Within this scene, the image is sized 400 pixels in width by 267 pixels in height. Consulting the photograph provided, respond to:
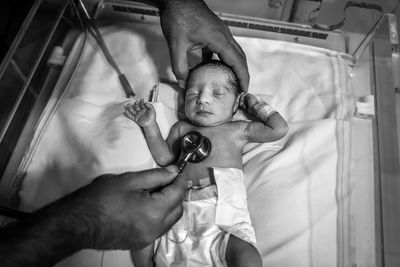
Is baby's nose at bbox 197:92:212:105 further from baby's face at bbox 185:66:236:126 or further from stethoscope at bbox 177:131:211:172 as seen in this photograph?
stethoscope at bbox 177:131:211:172

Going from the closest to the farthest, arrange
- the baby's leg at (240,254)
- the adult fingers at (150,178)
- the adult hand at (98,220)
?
the adult hand at (98,220)
the adult fingers at (150,178)
the baby's leg at (240,254)

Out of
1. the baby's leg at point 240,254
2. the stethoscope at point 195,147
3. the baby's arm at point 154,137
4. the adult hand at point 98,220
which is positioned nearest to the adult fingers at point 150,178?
the adult hand at point 98,220

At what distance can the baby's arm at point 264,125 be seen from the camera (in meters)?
1.34

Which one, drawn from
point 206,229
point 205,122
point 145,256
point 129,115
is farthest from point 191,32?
point 145,256

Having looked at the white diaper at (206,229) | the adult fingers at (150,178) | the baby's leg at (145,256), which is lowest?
the baby's leg at (145,256)

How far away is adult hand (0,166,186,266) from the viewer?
66cm

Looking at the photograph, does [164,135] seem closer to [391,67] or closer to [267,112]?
[267,112]

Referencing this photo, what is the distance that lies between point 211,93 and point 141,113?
32 centimetres

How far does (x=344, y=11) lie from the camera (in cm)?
171

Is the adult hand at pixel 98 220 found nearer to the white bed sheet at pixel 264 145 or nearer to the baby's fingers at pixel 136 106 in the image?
the white bed sheet at pixel 264 145

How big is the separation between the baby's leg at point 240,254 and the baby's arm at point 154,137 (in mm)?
440

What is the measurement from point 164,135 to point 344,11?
44.2 inches

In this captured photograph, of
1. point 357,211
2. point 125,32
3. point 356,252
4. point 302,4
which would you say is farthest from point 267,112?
point 125,32

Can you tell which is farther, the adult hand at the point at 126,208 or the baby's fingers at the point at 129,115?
the baby's fingers at the point at 129,115
